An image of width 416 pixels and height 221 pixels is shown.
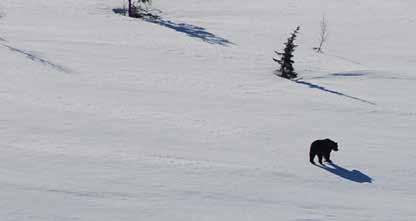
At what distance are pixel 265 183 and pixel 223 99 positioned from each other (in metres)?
7.61

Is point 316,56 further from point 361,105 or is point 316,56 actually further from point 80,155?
point 80,155

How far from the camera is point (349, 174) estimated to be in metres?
15.1

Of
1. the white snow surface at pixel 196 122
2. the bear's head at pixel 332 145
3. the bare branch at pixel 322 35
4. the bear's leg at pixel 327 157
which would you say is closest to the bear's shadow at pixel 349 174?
the white snow surface at pixel 196 122

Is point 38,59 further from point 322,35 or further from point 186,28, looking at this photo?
point 322,35

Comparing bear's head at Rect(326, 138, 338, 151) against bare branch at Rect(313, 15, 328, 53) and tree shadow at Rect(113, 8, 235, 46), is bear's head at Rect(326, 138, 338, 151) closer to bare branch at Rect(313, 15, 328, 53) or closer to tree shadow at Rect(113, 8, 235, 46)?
tree shadow at Rect(113, 8, 235, 46)

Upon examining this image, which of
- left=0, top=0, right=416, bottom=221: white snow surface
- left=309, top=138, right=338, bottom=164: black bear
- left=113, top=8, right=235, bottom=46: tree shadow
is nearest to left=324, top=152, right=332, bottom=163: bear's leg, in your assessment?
left=309, top=138, right=338, bottom=164: black bear

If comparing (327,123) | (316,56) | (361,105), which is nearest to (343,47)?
(316,56)

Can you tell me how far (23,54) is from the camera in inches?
997

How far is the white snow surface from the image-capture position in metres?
13.0

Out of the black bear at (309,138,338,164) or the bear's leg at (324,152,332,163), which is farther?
the bear's leg at (324,152,332,163)

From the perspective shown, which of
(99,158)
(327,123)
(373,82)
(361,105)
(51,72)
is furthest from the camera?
(373,82)

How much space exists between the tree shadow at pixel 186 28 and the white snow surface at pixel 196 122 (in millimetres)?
245

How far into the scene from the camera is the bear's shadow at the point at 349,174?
14781 millimetres

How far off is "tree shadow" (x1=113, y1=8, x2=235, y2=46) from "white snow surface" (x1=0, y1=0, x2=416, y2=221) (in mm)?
245
